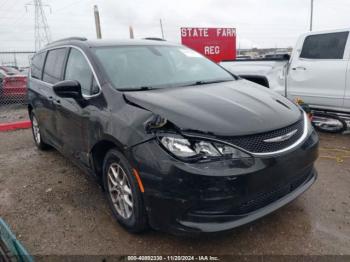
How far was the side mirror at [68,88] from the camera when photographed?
9.72 ft

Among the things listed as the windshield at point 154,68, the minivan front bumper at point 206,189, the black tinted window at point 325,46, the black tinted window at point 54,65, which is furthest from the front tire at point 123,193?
the black tinted window at point 325,46

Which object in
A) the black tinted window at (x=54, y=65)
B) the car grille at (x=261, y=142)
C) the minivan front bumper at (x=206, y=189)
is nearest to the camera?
the minivan front bumper at (x=206, y=189)

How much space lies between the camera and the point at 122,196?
2.73m

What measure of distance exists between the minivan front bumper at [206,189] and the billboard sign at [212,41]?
867cm

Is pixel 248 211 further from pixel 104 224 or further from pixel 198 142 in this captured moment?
pixel 104 224

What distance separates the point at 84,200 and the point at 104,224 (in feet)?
1.98

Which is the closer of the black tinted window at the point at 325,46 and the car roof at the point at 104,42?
the car roof at the point at 104,42

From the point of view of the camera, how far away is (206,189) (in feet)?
6.88

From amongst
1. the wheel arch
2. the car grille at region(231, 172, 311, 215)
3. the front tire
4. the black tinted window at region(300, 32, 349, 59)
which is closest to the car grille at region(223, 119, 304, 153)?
the car grille at region(231, 172, 311, 215)

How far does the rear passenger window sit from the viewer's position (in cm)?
464

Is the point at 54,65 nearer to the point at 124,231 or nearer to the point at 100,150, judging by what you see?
the point at 100,150

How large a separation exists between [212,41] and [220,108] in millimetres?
9065

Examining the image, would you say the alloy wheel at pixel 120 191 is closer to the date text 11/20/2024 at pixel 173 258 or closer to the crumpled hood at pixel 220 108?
the date text 11/20/2024 at pixel 173 258

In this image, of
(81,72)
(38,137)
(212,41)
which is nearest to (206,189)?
(81,72)
